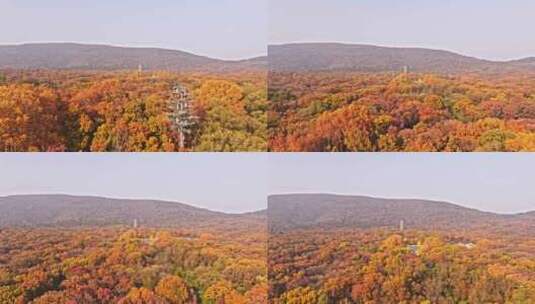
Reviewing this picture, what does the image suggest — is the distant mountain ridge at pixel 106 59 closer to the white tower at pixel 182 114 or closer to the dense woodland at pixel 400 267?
the white tower at pixel 182 114

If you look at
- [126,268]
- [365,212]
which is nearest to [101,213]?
[126,268]

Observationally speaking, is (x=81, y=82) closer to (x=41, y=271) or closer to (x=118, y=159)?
(x=118, y=159)

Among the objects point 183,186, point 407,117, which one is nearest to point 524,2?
point 407,117

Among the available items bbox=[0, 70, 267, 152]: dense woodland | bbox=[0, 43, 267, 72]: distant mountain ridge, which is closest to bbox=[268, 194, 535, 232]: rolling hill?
bbox=[0, 70, 267, 152]: dense woodland

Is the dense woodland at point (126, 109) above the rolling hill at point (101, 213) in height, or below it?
above

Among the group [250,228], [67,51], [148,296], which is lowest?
[148,296]

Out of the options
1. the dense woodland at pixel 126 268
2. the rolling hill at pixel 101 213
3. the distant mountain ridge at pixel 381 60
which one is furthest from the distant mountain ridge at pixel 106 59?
the dense woodland at pixel 126 268

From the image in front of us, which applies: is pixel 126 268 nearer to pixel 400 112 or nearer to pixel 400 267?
pixel 400 267
